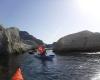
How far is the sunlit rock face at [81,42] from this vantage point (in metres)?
100

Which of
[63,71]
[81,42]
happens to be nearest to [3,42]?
[81,42]

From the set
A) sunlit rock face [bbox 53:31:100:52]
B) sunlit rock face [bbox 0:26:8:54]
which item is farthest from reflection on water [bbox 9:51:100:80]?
sunlit rock face [bbox 53:31:100:52]

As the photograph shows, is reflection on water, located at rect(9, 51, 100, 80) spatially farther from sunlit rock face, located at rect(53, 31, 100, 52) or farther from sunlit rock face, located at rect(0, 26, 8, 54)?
sunlit rock face, located at rect(53, 31, 100, 52)

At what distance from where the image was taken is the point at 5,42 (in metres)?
89.2

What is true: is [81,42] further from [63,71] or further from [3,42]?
[63,71]

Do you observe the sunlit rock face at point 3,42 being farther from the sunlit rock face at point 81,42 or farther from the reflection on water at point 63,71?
the reflection on water at point 63,71

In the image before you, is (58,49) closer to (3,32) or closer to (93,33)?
(93,33)

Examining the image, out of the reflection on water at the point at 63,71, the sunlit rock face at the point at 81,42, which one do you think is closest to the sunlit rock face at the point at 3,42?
the sunlit rock face at the point at 81,42

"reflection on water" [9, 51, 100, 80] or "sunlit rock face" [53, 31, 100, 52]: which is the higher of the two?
"sunlit rock face" [53, 31, 100, 52]

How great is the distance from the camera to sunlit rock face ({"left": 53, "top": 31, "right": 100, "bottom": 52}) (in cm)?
10007

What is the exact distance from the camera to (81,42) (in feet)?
339

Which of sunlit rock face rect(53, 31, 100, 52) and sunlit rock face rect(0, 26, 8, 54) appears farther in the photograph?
sunlit rock face rect(53, 31, 100, 52)

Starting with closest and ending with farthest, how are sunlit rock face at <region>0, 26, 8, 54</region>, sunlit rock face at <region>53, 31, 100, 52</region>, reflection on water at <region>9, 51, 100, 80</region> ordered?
reflection on water at <region>9, 51, 100, 80</region>, sunlit rock face at <region>0, 26, 8, 54</region>, sunlit rock face at <region>53, 31, 100, 52</region>

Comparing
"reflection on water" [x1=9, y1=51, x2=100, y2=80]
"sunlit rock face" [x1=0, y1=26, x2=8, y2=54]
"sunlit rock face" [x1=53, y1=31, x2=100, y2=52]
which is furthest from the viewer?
"sunlit rock face" [x1=53, y1=31, x2=100, y2=52]
